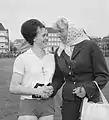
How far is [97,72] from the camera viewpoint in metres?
Answer: 2.68

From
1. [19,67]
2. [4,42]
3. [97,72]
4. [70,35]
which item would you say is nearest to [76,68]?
[97,72]

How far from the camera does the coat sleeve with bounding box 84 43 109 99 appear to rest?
265 cm

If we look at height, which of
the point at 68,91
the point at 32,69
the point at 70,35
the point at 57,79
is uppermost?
the point at 70,35

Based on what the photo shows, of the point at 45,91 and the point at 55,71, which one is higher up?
the point at 55,71

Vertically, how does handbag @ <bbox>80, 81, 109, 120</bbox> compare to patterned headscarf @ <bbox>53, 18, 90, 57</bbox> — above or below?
below

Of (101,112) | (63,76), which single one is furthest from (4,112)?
(101,112)

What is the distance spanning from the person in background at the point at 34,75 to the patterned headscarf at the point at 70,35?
156 mm

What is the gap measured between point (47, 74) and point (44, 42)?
12.8 inches

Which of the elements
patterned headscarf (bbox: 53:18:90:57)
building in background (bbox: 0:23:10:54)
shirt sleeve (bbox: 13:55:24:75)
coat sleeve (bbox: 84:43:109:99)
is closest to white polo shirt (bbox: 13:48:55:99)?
shirt sleeve (bbox: 13:55:24:75)

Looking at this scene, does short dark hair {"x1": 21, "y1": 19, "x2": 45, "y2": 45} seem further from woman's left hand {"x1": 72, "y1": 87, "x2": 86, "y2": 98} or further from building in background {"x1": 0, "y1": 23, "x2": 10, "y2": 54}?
building in background {"x1": 0, "y1": 23, "x2": 10, "y2": 54}

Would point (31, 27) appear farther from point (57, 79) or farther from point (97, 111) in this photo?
point (97, 111)

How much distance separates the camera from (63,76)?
9.70 ft

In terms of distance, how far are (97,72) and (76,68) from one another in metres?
0.21

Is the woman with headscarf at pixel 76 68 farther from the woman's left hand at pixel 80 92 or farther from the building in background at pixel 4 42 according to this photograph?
the building in background at pixel 4 42
